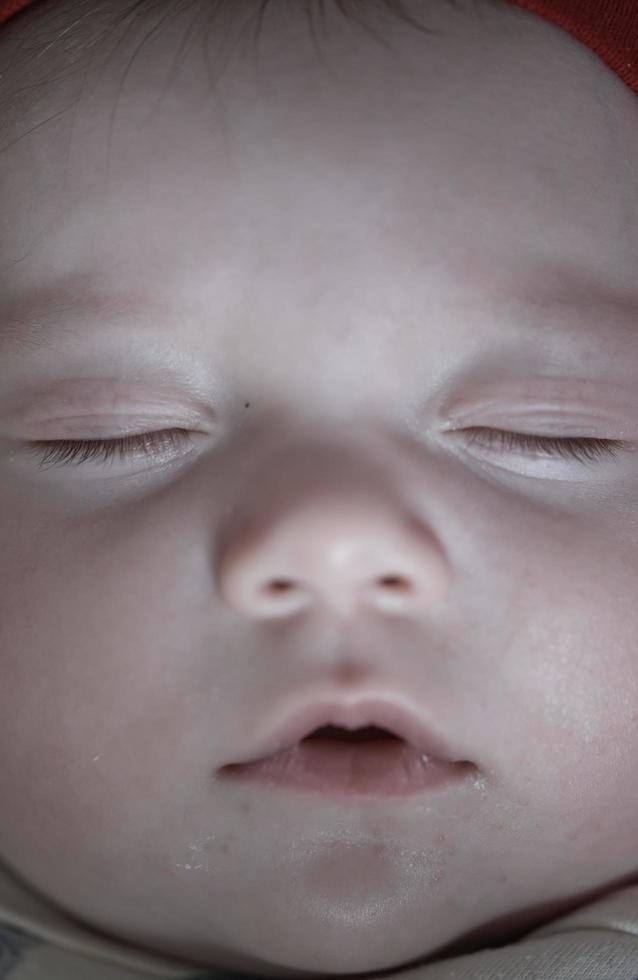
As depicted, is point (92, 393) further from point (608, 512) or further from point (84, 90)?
point (608, 512)

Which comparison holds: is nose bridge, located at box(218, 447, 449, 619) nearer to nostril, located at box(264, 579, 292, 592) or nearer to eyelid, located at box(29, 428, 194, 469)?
nostril, located at box(264, 579, 292, 592)

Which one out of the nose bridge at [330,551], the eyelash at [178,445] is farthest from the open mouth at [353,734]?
the eyelash at [178,445]

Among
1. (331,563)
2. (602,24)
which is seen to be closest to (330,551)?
(331,563)

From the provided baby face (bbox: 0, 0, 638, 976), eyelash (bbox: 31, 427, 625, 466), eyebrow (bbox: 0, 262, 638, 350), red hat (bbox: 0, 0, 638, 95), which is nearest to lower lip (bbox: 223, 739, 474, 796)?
baby face (bbox: 0, 0, 638, 976)

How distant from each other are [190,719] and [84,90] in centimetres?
64

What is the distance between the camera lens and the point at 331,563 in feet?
3.55

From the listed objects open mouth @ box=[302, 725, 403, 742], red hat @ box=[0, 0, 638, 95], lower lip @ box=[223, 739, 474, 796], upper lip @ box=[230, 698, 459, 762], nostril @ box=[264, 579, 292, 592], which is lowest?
lower lip @ box=[223, 739, 474, 796]

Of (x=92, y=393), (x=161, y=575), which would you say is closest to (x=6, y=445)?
(x=92, y=393)

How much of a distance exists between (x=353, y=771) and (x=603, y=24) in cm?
79

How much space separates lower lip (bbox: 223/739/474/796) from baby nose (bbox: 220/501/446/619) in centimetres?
14

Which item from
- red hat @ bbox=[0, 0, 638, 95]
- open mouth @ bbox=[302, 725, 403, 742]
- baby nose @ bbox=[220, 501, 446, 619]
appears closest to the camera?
baby nose @ bbox=[220, 501, 446, 619]

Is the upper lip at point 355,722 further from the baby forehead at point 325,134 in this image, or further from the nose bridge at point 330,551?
the baby forehead at point 325,134

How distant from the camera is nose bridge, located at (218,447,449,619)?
1.08m

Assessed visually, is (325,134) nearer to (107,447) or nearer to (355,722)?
(107,447)
